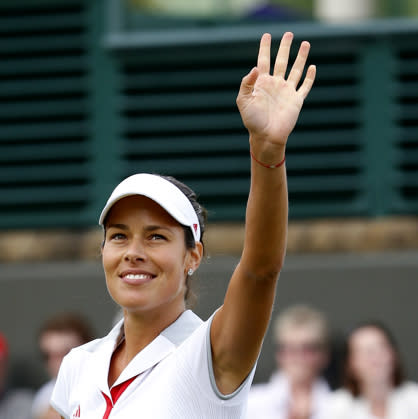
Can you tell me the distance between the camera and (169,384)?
2061 millimetres

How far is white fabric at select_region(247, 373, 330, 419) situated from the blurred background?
1.62 ft

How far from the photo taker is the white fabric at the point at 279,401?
16.3 feet

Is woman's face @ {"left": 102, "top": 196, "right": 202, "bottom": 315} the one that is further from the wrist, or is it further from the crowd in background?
the crowd in background

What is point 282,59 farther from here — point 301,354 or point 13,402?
point 13,402

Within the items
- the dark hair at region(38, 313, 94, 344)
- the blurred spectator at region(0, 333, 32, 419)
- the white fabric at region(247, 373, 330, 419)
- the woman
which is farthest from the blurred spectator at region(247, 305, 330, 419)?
the woman

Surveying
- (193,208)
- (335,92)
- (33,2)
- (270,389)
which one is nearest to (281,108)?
(193,208)

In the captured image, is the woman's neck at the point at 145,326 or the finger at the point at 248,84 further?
the woman's neck at the point at 145,326

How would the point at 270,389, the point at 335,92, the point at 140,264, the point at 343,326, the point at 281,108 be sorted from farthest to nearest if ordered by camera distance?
1. the point at 335,92
2. the point at 343,326
3. the point at 270,389
4. the point at 140,264
5. the point at 281,108

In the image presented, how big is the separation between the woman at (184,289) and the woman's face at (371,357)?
2.79m

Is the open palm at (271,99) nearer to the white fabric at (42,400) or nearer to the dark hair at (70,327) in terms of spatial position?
the dark hair at (70,327)

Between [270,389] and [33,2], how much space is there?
9.85 feet

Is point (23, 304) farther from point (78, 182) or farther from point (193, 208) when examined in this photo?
point (193, 208)

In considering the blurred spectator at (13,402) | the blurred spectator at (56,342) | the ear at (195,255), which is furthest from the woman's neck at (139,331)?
the blurred spectator at (13,402)

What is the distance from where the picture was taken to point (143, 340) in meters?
2.23
